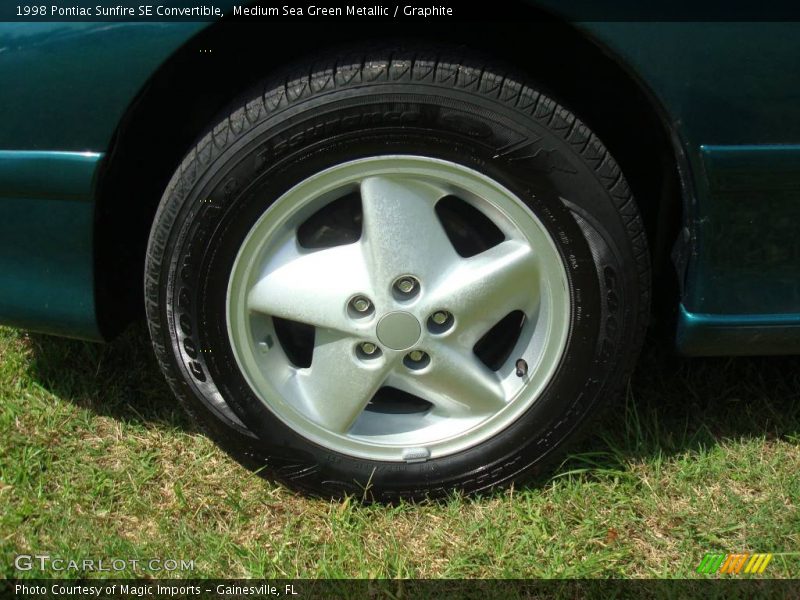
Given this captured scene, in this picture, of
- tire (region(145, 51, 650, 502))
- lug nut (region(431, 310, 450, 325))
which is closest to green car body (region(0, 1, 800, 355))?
tire (region(145, 51, 650, 502))

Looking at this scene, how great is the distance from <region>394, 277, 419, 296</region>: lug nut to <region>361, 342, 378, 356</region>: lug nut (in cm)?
14

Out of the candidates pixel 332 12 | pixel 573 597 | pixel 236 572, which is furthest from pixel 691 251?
pixel 236 572

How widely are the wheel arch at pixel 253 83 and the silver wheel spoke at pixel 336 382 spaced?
1.58ft

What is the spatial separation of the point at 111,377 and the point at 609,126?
57.5 inches

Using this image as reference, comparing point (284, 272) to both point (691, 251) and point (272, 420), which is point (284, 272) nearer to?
point (272, 420)

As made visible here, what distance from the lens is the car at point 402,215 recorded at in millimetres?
1587

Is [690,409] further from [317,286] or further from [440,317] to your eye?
[317,286]

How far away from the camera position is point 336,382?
5.98 feet

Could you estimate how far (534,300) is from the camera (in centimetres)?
181

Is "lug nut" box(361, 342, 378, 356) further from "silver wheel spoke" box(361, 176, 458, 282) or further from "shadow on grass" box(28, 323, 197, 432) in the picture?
"shadow on grass" box(28, 323, 197, 432)

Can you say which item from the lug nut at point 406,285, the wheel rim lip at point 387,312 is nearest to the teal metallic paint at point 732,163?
the wheel rim lip at point 387,312

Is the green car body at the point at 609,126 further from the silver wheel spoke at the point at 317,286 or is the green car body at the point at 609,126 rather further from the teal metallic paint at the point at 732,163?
the silver wheel spoke at the point at 317,286

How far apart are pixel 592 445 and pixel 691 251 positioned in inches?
22.7

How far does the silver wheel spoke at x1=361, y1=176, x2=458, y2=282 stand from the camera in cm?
170
